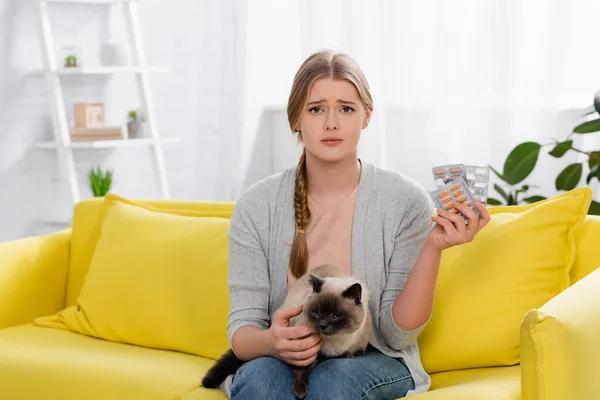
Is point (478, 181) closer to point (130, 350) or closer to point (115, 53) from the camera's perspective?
point (130, 350)

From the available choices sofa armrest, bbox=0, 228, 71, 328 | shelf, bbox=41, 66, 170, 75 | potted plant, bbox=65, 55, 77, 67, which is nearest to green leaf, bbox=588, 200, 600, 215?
sofa armrest, bbox=0, 228, 71, 328

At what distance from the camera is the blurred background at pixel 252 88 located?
3.49 meters

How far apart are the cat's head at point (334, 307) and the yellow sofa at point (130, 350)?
0.72ft

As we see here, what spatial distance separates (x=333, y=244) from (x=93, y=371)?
0.69m

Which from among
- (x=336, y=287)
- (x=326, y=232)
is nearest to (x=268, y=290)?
(x=326, y=232)

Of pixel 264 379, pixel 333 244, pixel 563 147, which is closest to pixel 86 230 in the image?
pixel 333 244

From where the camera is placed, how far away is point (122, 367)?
83.4 inches

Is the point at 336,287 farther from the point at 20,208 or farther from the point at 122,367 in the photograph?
the point at 20,208

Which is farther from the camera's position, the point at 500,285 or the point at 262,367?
the point at 500,285

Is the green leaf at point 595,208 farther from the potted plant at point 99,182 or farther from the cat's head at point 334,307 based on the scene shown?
the potted plant at point 99,182

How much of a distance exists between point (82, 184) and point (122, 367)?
7.31ft

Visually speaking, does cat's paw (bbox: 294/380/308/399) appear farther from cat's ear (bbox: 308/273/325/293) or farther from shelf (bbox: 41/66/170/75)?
shelf (bbox: 41/66/170/75)

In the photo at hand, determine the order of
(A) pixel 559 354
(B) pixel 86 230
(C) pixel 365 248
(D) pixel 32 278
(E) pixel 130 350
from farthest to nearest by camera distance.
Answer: (B) pixel 86 230 → (D) pixel 32 278 → (E) pixel 130 350 → (C) pixel 365 248 → (A) pixel 559 354

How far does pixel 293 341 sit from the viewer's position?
165cm
